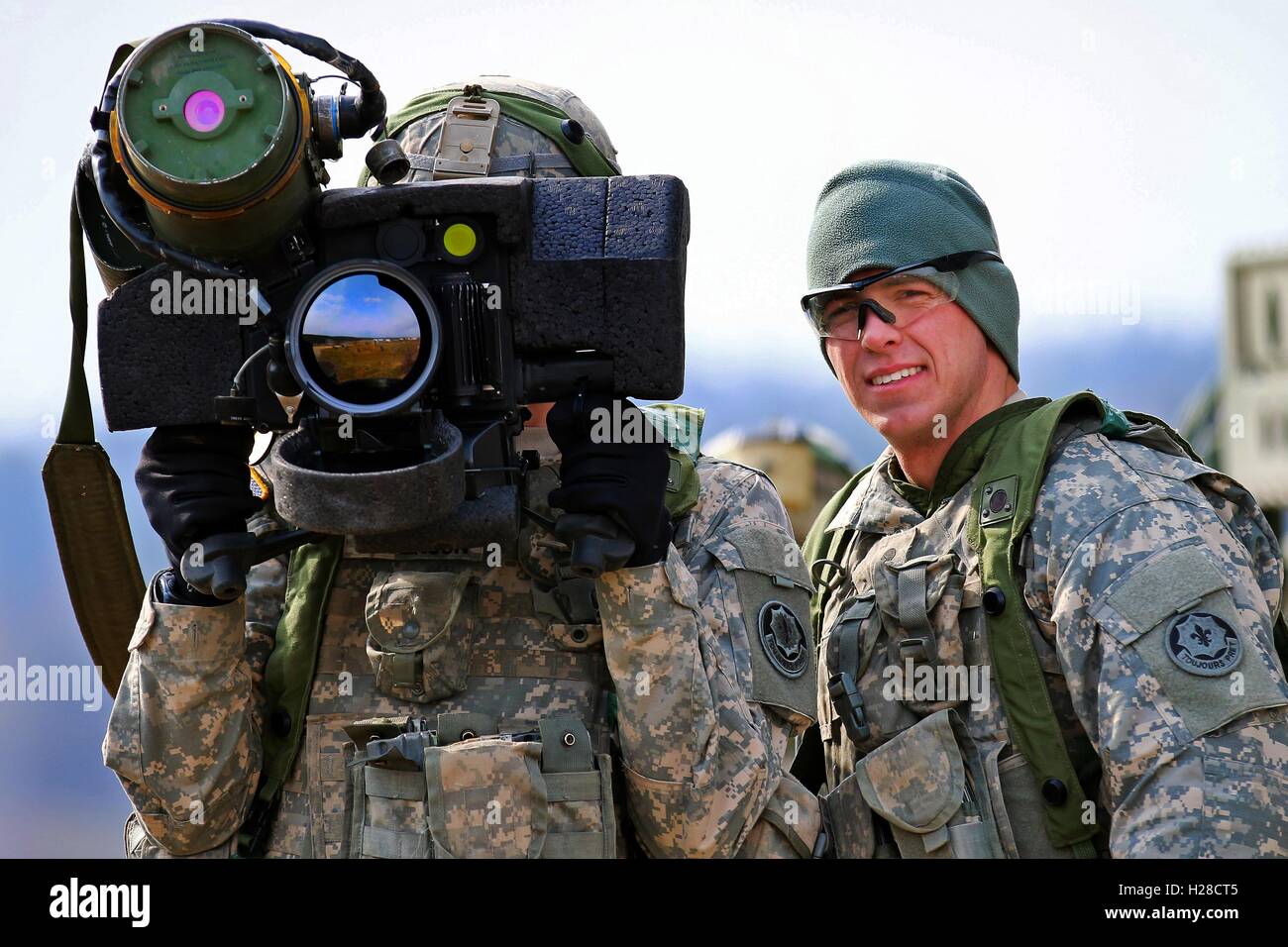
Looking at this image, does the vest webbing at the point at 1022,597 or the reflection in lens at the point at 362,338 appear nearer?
the reflection in lens at the point at 362,338

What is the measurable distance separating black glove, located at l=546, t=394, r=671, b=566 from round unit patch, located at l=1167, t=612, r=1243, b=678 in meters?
1.17

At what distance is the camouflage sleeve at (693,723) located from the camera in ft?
11.1

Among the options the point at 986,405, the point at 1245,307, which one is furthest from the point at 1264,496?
the point at 986,405

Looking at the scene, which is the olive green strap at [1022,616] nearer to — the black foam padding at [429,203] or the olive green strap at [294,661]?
the black foam padding at [429,203]

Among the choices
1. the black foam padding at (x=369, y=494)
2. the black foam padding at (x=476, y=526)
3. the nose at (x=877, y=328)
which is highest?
the nose at (x=877, y=328)

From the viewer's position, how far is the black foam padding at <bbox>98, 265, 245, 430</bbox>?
129 inches

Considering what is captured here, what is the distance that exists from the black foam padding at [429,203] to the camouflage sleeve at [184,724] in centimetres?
86

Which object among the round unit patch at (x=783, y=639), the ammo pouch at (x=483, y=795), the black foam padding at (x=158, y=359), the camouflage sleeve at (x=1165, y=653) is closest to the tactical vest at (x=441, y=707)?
the ammo pouch at (x=483, y=795)

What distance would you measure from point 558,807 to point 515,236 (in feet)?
3.83

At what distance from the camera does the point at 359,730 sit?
343 cm

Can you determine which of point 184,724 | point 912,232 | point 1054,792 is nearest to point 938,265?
point 912,232

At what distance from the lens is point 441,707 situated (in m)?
3.58

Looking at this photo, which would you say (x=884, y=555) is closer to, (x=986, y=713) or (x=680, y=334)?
(x=986, y=713)

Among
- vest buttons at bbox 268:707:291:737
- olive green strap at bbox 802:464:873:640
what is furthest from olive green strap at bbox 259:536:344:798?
olive green strap at bbox 802:464:873:640
